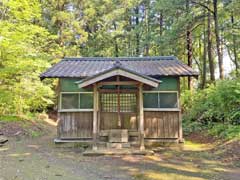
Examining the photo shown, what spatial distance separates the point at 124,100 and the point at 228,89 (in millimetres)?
4095

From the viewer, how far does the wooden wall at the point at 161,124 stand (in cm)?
1052

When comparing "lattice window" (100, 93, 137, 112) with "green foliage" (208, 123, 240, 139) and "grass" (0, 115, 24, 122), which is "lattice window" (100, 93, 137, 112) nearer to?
"green foliage" (208, 123, 240, 139)

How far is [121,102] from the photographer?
35.7ft

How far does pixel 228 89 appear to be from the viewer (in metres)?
10.5

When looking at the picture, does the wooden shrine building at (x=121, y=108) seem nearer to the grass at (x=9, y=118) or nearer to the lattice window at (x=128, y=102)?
the lattice window at (x=128, y=102)

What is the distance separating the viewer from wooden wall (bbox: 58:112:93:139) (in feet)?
34.8

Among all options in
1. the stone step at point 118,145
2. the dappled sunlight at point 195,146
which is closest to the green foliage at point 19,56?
the stone step at point 118,145

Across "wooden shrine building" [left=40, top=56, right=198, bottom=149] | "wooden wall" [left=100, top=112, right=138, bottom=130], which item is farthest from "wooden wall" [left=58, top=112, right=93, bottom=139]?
"wooden wall" [left=100, top=112, right=138, bottom=130]

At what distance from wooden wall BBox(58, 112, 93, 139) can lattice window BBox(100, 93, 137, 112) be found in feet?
2.38

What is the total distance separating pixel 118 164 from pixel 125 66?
5311mm

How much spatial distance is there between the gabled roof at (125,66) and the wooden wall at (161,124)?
157 cm

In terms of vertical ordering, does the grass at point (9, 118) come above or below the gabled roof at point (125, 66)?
below

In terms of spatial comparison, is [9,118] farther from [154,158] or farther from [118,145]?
[154,158]

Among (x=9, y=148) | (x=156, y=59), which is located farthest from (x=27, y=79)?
(x=156, y=59)
